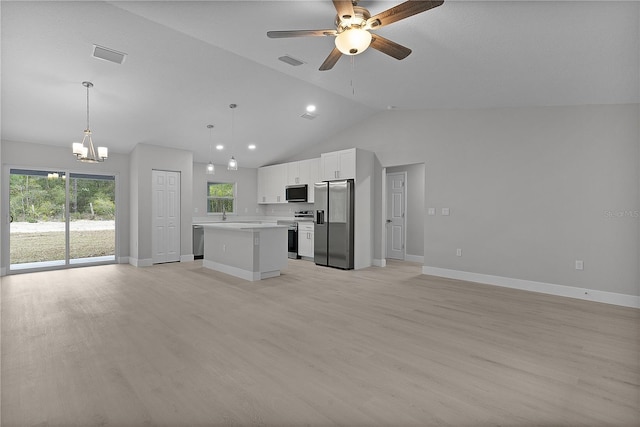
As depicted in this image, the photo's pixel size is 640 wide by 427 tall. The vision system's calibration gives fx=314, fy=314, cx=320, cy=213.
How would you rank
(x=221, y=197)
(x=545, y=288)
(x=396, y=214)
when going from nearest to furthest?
(x=545, y=288) < (x=396, y=214) < (x=221, y=197)

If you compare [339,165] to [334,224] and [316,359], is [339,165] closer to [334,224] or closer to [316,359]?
[334,224]

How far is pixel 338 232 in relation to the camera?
20.4 feet

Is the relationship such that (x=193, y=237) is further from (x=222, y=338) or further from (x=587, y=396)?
(x=587, y=396)

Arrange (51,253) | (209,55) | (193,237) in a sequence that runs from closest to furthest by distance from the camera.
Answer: (209,55) → (51,253) → (193,237)

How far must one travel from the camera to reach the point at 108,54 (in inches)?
143

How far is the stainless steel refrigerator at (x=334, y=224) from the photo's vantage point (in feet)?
19.9

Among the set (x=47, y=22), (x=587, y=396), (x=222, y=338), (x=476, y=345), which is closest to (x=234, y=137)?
(x=47, y=22)

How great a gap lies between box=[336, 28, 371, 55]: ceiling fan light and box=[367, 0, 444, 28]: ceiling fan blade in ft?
0.30

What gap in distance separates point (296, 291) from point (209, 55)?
3322 millimetres

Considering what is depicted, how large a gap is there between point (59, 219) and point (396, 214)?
7015 mm

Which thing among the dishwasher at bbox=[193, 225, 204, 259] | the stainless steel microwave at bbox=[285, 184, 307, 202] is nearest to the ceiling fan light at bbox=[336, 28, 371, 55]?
the stainless steel microwave at bbox=[285, 184, 307, 202]

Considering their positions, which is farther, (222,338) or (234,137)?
(234,137)

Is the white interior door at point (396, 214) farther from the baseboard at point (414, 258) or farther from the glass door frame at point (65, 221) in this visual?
the glass door frame at point (65, 221)

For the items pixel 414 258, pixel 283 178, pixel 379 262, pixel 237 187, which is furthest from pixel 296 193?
pixel 414 258
